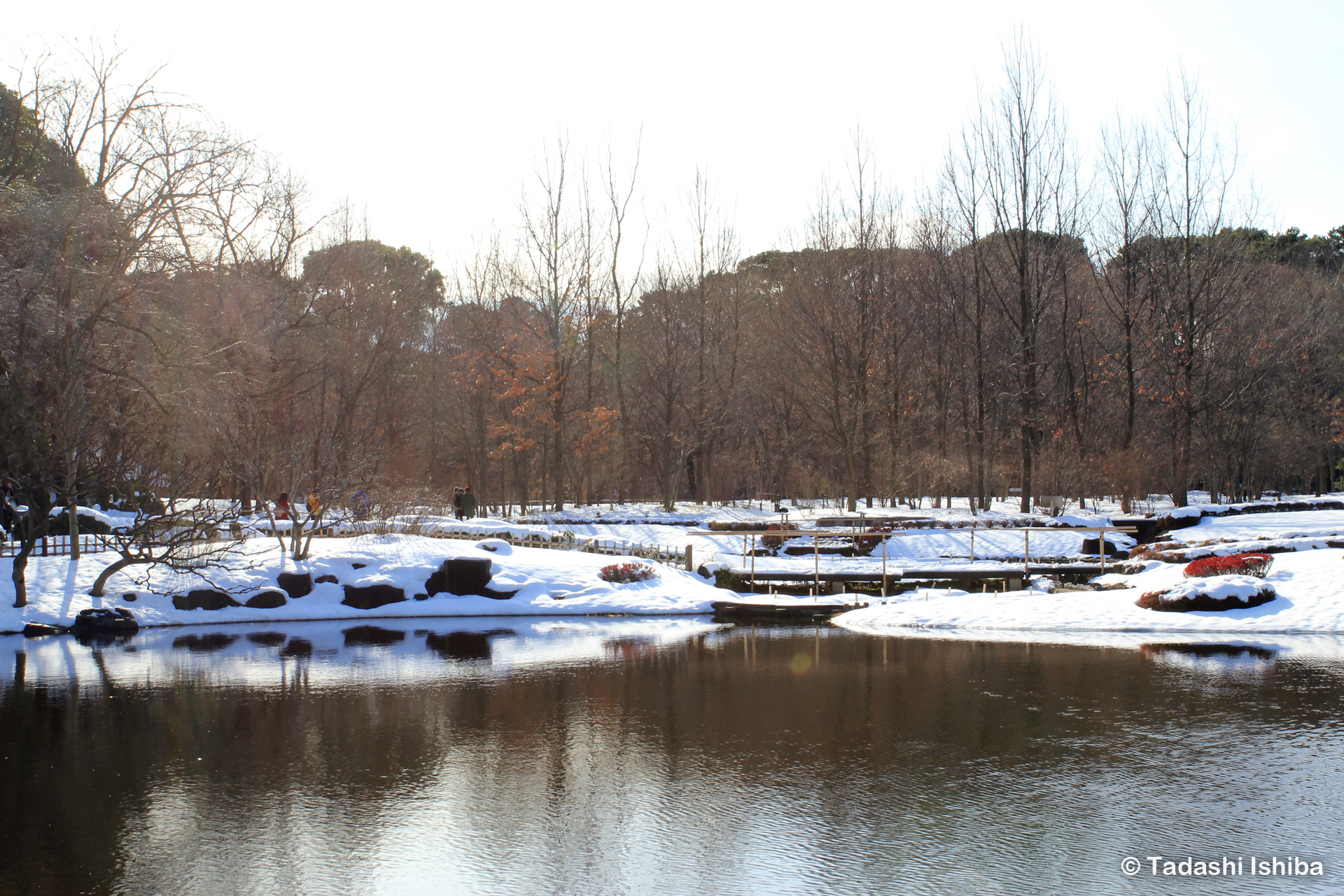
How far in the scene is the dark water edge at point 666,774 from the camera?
6.15 metres

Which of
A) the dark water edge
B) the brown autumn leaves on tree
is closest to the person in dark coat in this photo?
the brown autumn leaves on tree

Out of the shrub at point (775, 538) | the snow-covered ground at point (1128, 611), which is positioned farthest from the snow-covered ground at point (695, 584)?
Result: the shrub at point (775, 538)

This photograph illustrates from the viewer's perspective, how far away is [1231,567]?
64.0 feet

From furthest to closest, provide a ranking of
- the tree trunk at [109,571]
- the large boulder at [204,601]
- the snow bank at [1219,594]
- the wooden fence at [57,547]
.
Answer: the wooden fence at [57,547], the large boulder at [204,601], the tree trunk at [109,571], the snow bank at [1219,594]

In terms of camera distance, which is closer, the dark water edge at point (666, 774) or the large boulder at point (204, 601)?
the dark water edge at point (666, 774)

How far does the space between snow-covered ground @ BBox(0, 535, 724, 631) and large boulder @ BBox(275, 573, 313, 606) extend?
16cm

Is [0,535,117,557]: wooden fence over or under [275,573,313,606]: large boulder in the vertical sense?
over

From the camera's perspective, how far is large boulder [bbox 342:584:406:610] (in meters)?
21.4

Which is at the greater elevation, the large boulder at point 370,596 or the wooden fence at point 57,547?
the wooden fence at point 57,547

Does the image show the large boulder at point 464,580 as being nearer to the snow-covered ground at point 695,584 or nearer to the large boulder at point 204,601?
the snow-covered ground at point 695,584

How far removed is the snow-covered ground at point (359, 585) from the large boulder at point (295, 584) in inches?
6.3

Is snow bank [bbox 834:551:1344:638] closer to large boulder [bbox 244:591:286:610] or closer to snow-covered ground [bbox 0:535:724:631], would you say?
snow-covered ground [bbox 0:535:724:631]

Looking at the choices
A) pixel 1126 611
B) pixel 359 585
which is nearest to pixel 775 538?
pixel 1126 611

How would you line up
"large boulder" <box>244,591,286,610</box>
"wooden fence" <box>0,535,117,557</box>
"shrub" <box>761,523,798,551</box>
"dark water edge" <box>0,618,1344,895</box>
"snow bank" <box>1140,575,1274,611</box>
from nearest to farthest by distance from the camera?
"dark water edge" <box>0,618,1344,895</box>
"snow bank" <box>1140,575,1274,611</box>
"large boulder" <box>244,591,286,610</box>
"wooden fence" <box>0,535,117,557</box>
"shrub" <box>761,523,798,551</box>
